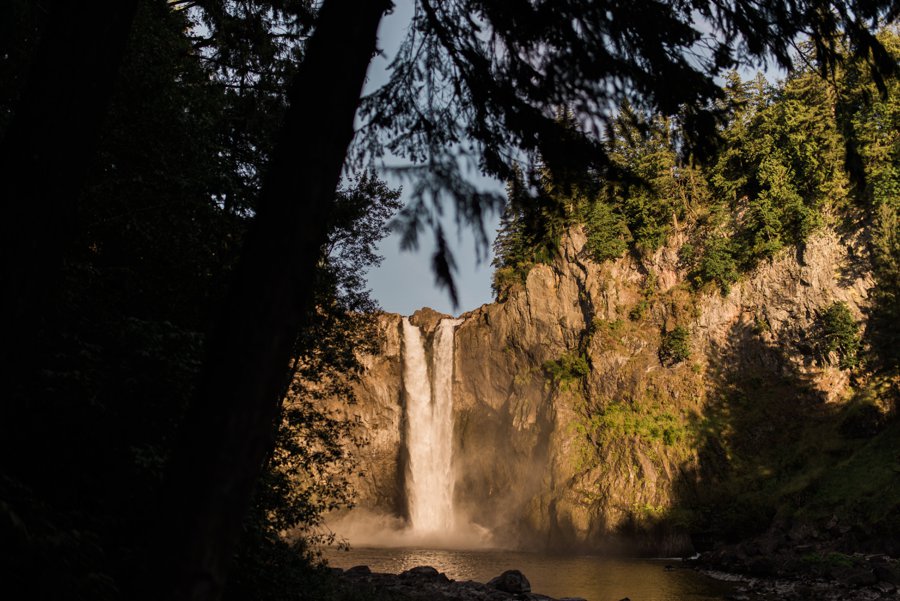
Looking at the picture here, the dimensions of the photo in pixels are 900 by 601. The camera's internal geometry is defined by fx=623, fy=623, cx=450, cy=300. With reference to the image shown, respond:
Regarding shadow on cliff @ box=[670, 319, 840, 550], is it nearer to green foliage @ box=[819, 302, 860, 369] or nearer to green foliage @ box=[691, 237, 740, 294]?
green foliage @ box=[819, 302, 860, 369]

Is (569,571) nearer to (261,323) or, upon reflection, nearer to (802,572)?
(802,572)

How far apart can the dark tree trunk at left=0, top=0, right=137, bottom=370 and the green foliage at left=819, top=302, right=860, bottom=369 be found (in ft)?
108

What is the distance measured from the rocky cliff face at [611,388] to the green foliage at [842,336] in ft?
2.09

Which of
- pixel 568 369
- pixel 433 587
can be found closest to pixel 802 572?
pixel 433 587

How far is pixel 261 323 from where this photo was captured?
2.27 metres

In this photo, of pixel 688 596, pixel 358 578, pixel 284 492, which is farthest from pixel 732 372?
pixel 284 492

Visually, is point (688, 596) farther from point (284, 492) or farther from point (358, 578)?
point (284, 492)

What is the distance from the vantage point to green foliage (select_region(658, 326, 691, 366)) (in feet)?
107

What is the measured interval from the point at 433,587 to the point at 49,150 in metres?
17.9

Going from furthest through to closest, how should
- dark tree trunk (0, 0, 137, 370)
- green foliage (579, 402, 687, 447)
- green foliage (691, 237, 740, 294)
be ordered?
green foliage (691, 237, 740, 294)
green foliage (579, 402, 687, 447)
dark tree trunk (0, 0, 137, 370)

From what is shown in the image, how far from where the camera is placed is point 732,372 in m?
31.8

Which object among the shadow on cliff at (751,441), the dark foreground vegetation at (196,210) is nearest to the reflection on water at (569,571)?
the shadow on cliff at (751,441)

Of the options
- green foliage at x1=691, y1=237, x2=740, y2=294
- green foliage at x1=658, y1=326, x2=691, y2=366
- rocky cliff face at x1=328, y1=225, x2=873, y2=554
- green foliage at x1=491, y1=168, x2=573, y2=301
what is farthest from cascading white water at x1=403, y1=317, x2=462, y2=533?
green foliage at x1=491, y1=168, x2=573, y2=301

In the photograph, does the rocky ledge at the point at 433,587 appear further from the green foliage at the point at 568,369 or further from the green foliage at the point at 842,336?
the green foliage at the point at 842,336
